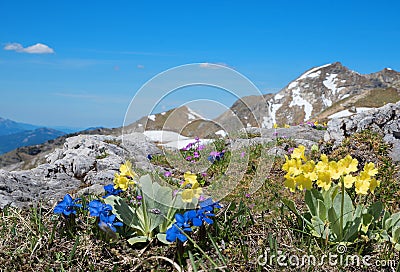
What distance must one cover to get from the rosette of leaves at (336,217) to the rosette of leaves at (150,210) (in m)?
1.34

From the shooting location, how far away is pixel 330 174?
12.1ft

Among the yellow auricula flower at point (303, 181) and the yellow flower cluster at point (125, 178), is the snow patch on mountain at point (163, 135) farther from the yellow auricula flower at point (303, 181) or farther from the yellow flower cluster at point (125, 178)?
the yellow auricula flower at point (303, 181)

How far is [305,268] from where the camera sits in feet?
12.2

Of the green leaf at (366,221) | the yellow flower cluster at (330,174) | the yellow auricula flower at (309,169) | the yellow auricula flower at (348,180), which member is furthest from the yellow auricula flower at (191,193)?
the green leaf at (366,221)

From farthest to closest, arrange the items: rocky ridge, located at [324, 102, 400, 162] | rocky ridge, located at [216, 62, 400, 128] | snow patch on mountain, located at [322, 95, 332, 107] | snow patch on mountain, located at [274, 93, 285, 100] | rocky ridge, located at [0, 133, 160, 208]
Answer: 1. snow patch on mountain, located at [274, 93, 285, 100]
2. snow patch on mountain, located at [322, 95, 332, 107]
3. rocky ridge, located at [216, 62, 400, 128]
4. rocky ridge, located at [324, 102, 400, 162]
5. rocky ridge, located at [0, 133, 160, 208]

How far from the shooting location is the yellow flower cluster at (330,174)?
12.0ft

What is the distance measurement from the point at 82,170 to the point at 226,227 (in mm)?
4191

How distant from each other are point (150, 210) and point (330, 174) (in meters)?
1.81

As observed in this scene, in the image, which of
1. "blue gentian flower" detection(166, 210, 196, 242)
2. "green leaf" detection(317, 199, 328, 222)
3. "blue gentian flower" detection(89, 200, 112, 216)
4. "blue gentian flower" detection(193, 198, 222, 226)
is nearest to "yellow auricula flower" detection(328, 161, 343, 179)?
"green leaf" detection(317, 199, 328, 222)

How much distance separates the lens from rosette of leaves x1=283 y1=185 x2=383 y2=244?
394 cm

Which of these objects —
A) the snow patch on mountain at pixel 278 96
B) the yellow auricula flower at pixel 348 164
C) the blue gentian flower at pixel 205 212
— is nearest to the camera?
the yellow auricula flower at pixel 348 164

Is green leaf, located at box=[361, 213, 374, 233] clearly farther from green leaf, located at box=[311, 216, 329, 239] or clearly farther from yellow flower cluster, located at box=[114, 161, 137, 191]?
yellow flower cluster, located at box=[114, 161, 137, 191]

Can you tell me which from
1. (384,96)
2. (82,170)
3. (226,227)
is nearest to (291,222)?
(226,227)

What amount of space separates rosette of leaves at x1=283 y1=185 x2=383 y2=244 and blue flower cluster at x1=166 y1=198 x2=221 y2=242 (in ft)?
3.36
